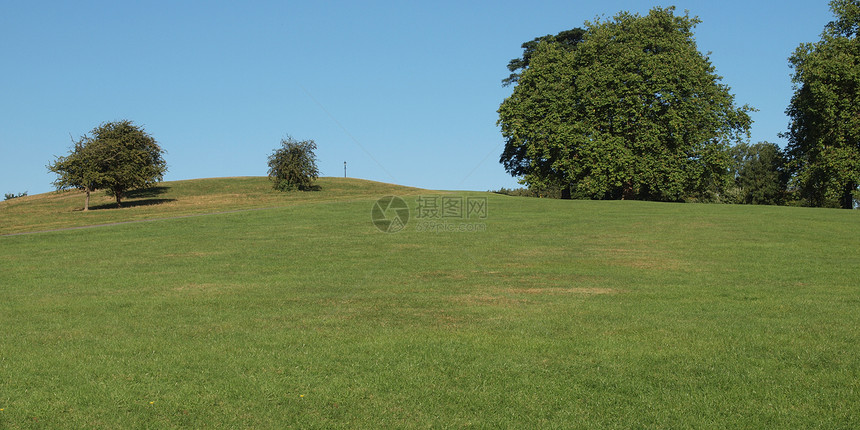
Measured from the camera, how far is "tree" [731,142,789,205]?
83438mm

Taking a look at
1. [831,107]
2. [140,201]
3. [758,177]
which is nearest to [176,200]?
[140,201]

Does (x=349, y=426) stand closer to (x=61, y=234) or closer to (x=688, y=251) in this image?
(x=688, y=251)

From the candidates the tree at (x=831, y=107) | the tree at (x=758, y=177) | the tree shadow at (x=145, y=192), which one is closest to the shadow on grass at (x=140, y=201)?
the tree shadow at (x=145, y=192)

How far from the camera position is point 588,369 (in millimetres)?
8688

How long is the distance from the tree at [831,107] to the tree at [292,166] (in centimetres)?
5180

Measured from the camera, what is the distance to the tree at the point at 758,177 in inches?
3285

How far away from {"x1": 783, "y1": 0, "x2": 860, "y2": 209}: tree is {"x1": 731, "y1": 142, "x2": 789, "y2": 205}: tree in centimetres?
3552

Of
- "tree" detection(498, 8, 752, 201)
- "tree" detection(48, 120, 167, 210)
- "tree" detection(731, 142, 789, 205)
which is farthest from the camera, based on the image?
"tree" detection(731, 142, 789, 205)

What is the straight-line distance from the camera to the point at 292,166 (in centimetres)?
7344

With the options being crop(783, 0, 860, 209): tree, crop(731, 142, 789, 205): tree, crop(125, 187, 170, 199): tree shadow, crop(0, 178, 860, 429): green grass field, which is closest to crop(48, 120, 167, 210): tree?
crop(125, 187, 170, 199): tree shadow

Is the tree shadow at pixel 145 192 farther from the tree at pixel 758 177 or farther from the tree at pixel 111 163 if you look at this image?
the tree at pixel 758 177

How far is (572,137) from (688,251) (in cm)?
2577

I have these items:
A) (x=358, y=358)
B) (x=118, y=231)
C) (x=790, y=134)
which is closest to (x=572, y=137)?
(x=790, y=134)

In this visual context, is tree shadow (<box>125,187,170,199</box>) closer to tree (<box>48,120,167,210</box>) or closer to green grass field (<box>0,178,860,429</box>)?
tree (<box>48,120,167,210</box>)
